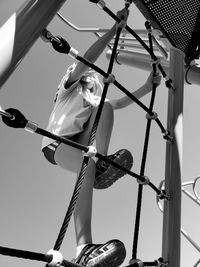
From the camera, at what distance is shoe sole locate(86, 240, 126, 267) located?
81 cm

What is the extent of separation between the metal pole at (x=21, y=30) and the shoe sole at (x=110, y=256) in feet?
1.30

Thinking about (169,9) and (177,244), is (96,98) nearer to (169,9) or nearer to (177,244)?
(169,9)

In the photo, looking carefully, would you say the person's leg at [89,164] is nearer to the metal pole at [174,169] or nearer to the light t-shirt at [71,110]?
the light t-shirt at [71,110]

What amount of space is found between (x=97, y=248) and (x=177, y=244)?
232mm

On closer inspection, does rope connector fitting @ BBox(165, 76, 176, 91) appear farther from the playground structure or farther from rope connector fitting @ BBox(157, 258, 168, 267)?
rope connector fitting @ BBox(157, 258, 168, 267)

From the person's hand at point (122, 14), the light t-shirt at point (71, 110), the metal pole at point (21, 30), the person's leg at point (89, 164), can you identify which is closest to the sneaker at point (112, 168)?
the person's leg at point (89, 164)

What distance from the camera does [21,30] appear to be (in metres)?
0.65

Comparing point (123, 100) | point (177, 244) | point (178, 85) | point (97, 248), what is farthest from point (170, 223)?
point (123, 100)

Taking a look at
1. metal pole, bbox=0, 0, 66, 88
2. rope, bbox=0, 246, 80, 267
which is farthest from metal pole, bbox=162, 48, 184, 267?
metal pole, bbox=0, 0, 66, 88

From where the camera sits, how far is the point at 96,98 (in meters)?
1.38

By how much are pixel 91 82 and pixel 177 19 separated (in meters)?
0.35

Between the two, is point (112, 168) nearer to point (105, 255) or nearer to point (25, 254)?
point (105, 255)

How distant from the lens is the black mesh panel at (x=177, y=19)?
1.14 m

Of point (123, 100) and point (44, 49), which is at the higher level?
point (44, 49)
